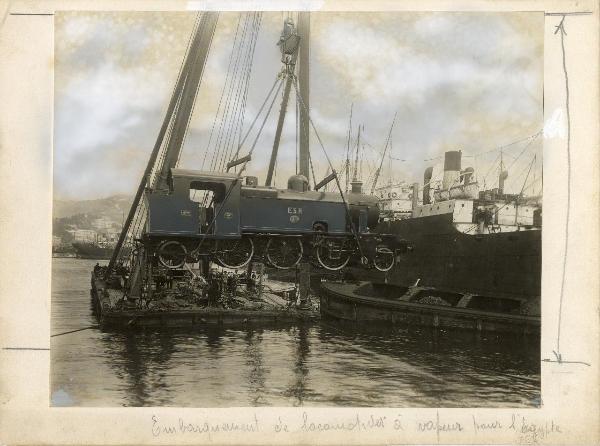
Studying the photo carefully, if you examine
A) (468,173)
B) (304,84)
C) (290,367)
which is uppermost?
(304,84)

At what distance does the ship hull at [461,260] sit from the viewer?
20.3 meters

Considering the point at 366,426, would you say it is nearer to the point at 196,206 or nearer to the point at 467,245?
the point at 196,206

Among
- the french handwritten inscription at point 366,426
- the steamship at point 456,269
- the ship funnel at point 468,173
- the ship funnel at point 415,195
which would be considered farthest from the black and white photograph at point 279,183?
the ship funnel at point 415,195

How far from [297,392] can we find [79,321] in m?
14.4

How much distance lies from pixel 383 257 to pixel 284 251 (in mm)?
3093

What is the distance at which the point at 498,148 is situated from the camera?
35.3ft

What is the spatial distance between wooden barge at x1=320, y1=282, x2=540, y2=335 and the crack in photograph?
11 cm

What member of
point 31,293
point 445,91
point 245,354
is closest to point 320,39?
point 445,91

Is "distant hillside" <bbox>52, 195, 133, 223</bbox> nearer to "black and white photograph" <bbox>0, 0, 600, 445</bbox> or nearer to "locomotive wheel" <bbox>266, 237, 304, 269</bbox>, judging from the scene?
"black and white photograph" <bbox>0, 0, 600, 445</bbox>

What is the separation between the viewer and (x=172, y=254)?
1434 cm

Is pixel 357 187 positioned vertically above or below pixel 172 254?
above

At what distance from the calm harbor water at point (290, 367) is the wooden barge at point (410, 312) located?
51 cm

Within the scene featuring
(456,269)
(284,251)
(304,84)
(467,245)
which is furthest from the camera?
(456,269)

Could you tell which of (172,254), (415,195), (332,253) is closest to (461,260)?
(415,195)
